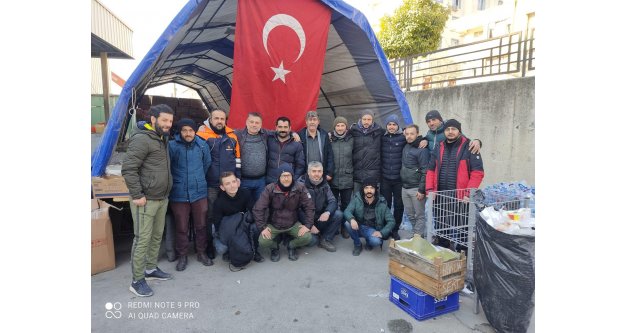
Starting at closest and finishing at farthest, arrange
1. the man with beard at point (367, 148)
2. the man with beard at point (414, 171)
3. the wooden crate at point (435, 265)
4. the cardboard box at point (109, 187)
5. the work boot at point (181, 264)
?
1. the wooden crate at point (435, 265)
2. the work boot at point (181, 264)
3. the cardboard box at point (109, 187)
4. the man with beard at point (414, 171)
5. the man with beard at point (367, 148)

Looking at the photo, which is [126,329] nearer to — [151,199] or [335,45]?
[151,199]

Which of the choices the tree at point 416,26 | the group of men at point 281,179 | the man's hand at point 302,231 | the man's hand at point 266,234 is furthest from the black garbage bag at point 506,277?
the tree at point 416,26

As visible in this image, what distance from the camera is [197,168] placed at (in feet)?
12.4

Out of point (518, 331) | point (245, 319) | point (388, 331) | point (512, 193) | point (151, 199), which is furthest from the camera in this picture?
point (512, 193)

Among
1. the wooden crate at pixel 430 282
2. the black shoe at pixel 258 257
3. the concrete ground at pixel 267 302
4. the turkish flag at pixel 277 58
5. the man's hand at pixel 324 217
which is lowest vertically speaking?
the concrete ground at pixel 267 302

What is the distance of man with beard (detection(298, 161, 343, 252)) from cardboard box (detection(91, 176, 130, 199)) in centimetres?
224

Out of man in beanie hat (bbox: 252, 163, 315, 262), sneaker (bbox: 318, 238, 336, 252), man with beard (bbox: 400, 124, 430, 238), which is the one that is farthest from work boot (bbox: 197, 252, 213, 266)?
Result: man with beard (bbox: 400, 124, 430, 238)

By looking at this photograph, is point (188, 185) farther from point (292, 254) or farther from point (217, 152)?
point (292, 254)

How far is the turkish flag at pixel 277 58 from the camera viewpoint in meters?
4.51

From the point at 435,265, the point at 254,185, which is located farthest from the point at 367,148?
the point at 435,265

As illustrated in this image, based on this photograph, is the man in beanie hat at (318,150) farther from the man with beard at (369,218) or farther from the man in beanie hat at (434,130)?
the man in beanie hat at (434,130)

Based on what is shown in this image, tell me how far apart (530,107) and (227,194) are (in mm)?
5499

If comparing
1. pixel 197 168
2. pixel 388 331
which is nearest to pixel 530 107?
pixel 388 331

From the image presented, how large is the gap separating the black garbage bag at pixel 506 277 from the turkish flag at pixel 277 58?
124 inches
